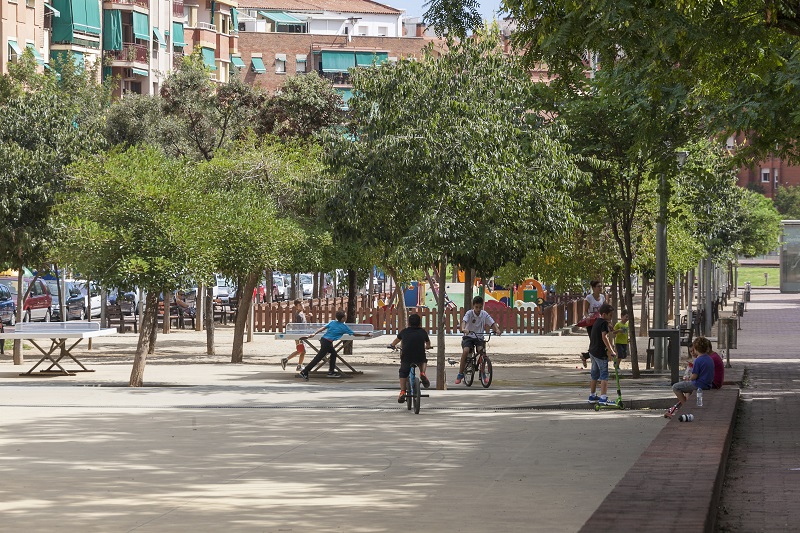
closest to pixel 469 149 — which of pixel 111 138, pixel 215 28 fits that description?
pixel 111 138

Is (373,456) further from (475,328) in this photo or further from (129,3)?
(129,3)

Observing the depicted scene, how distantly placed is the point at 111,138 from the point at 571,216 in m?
22.9

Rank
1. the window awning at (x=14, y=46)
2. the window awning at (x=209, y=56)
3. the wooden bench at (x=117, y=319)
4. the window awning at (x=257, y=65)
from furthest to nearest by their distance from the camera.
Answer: the window awning at (x=257, y=65) → the window awning at (x=209, y=56) → the window awning at (x=14, y=46) → the wooden bench at (x=117, y=319)

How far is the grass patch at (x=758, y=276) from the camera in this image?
110 metres

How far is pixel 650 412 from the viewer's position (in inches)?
747

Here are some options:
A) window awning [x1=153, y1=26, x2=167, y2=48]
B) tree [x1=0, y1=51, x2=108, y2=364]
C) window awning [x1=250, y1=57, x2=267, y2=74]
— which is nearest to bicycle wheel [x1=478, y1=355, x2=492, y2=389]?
tree [x1=0, y1=51, x2=108, y2=364]

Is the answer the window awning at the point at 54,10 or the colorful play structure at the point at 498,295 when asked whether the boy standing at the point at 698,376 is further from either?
the window awning at the point at 54,10

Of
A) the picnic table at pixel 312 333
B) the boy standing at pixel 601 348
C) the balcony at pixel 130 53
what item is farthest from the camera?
the balcony at pixel 130 53

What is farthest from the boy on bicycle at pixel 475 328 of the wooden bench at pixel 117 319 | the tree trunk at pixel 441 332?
the wooden bench at pixel 117 319

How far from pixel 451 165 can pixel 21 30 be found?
1704 inches

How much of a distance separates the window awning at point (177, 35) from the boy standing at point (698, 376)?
2535 inches

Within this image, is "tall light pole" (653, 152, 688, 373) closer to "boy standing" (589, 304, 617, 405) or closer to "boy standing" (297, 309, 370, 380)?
"boy standing" (297, 309, 370, 380)

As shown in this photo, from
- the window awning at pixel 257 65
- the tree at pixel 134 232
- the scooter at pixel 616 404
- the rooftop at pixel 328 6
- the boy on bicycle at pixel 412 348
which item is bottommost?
the scooter at pixel 616 404

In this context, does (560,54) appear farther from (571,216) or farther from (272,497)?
(571,216)
